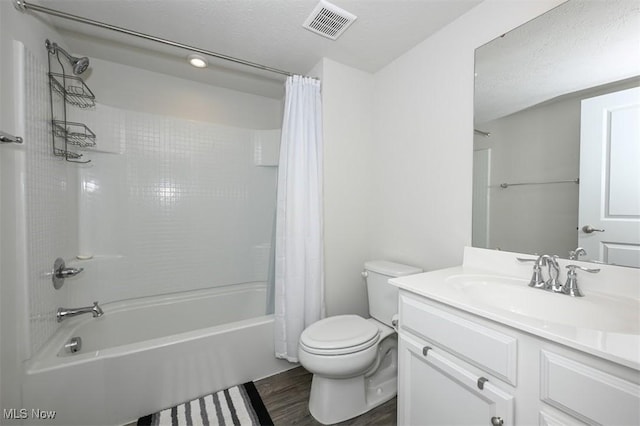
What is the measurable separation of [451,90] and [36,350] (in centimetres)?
256

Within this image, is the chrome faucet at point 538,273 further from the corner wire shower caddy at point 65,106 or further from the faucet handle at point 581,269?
the corner wire shower caddy at point 65,106

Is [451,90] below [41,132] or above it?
above

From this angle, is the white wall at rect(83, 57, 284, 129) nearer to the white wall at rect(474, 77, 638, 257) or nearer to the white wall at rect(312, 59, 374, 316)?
the white wall at rect(312, 59, 374, 316)

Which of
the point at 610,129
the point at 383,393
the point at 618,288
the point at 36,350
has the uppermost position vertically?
the point at 610,129

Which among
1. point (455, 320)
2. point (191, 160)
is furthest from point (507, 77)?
point (191, 160)

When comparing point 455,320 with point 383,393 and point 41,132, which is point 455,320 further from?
point 41,132

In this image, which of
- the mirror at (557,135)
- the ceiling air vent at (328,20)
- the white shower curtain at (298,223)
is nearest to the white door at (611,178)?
the mirror at (557,135)

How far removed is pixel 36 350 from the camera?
48.5 inches

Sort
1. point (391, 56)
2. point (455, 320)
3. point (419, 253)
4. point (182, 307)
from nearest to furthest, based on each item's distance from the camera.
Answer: point (455, 320)
point (419, 253)
point (391, 56)
point (182, 307)

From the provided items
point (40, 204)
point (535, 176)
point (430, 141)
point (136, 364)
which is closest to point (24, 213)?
point (40, 204)

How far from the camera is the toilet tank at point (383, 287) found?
5.03 feet

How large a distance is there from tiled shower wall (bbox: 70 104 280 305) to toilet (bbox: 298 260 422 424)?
1311 millimetres

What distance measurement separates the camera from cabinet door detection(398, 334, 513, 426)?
76 centimetres

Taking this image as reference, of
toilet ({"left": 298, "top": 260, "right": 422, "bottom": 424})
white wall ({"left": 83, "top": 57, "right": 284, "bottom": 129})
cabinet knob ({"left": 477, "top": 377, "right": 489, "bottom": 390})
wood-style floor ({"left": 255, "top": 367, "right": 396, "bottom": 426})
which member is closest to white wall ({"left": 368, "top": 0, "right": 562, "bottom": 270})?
toilet ({"left": 298, "top": 260, "right": 422, "bottom": 424})
